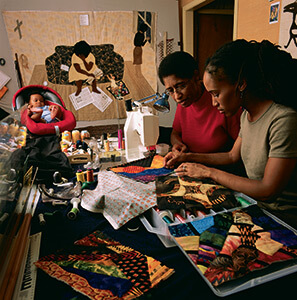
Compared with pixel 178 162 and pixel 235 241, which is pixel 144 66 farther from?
pixel 235 241

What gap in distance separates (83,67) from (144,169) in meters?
3.21

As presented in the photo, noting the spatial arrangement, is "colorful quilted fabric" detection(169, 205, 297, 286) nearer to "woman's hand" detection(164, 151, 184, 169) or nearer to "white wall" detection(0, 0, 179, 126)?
"woman's hand" detection(164, 151, 184, 169)

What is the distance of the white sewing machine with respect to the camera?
5.19 ft

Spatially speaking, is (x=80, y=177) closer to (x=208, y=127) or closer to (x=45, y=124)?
(x=208, y=127)

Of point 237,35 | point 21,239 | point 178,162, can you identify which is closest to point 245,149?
point 178,162

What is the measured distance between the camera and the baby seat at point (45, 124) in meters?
2.44

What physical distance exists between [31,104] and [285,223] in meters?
2.94

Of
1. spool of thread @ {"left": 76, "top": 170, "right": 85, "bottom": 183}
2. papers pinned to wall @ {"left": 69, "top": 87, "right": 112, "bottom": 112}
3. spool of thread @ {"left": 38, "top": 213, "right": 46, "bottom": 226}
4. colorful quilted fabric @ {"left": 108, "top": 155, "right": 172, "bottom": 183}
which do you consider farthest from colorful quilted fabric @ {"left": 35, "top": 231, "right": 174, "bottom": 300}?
papers pinned to wall @ {"left": 69, "top": 87, "right": 112, "bottom": 112}

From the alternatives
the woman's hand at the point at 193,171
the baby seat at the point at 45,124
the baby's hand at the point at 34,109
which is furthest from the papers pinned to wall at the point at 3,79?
the woman's hand at the point at 193,171

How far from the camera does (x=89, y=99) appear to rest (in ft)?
13.8

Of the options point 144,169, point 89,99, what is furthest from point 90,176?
point 89,99

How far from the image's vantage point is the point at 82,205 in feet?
3.82

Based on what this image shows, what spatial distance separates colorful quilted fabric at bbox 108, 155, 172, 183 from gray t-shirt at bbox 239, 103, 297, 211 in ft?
1.50

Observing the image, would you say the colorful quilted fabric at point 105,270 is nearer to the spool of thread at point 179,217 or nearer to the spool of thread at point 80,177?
the spool of thread at point 179,217
